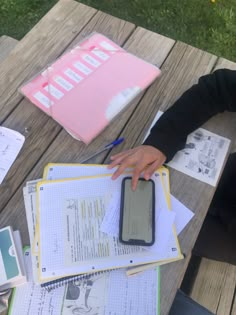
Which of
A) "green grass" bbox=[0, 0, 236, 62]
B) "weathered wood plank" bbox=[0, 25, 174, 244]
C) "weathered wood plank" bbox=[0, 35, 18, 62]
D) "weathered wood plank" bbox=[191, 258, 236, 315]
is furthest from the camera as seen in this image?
"green grass" bbox=[0, 0, 236, 62]

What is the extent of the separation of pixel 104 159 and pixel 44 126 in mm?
218

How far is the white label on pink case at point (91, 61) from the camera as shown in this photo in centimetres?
124

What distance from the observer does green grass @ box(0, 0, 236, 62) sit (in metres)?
2.39

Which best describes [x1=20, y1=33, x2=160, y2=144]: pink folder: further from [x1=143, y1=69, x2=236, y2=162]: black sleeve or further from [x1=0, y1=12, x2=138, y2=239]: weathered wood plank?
[x1=143, y1=69, x2=236, y2=162]: black sleeve

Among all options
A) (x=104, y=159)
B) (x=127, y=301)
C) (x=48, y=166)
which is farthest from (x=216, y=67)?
(x=127, y=301)

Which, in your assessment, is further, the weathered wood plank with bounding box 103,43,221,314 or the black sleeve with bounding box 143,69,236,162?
the black sleeve with bounding box 143,69,236,162

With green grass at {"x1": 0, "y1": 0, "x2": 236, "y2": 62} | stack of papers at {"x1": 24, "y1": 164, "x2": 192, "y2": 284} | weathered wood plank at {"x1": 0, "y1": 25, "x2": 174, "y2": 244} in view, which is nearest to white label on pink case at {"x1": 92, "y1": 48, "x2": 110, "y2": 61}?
weathered wood plank at {"x1": 0, "y1": 25, "x2": 174, "y2": 244}

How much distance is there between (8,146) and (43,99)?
0.19 m

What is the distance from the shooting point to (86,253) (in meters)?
0.92

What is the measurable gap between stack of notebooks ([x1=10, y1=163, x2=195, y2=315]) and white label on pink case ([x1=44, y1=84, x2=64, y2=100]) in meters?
0.29

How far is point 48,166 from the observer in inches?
41.5

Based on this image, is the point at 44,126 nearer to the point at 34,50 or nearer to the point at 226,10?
the point at 34,50

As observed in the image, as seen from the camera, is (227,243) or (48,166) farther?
(227,243)

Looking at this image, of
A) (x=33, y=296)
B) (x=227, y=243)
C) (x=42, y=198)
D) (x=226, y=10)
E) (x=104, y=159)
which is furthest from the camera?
(x=226, y=10)
